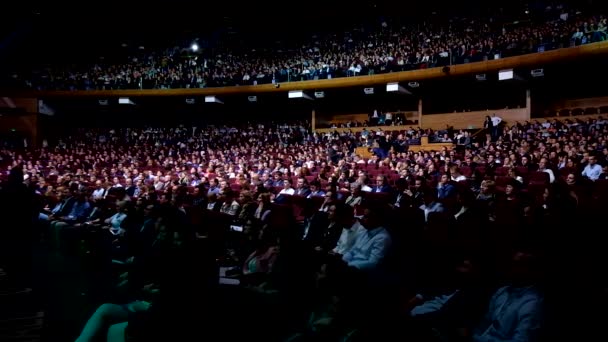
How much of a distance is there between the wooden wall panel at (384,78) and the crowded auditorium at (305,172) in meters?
0.07

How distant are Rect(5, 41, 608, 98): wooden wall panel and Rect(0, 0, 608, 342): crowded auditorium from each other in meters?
0.07

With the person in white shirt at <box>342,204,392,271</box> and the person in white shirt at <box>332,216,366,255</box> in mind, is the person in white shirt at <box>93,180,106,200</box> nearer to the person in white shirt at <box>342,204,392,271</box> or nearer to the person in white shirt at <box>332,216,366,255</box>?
the person in white shirt at <box>332,216,366,255</box>

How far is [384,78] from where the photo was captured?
1703cm

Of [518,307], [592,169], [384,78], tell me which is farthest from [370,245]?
[384,78]

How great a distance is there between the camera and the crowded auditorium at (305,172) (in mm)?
2500

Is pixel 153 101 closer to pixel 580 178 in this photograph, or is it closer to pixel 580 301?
pixel 580 178

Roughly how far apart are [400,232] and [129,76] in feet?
67.2

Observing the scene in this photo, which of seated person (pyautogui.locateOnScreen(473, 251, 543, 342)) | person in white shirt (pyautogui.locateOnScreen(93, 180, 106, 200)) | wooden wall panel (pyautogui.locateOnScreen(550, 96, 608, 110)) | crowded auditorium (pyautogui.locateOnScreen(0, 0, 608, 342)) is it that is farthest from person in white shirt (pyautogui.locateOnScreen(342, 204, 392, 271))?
wooden wall panel (pyautogui.locateOnScreen(550, 96, 608, 110))

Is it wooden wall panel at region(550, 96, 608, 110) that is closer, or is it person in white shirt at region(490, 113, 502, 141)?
person in white shirt at region(490, 113, 502, 141)

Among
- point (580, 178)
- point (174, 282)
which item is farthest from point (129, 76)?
point (174, 282)

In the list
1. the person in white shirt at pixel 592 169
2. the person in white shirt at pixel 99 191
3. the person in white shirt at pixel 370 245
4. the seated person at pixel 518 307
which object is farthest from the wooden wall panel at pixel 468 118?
the seated person at pixel 518 307

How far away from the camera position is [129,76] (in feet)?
70.0

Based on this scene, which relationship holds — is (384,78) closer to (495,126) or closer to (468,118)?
(468,118)

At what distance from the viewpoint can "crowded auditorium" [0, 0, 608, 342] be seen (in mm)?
2500
